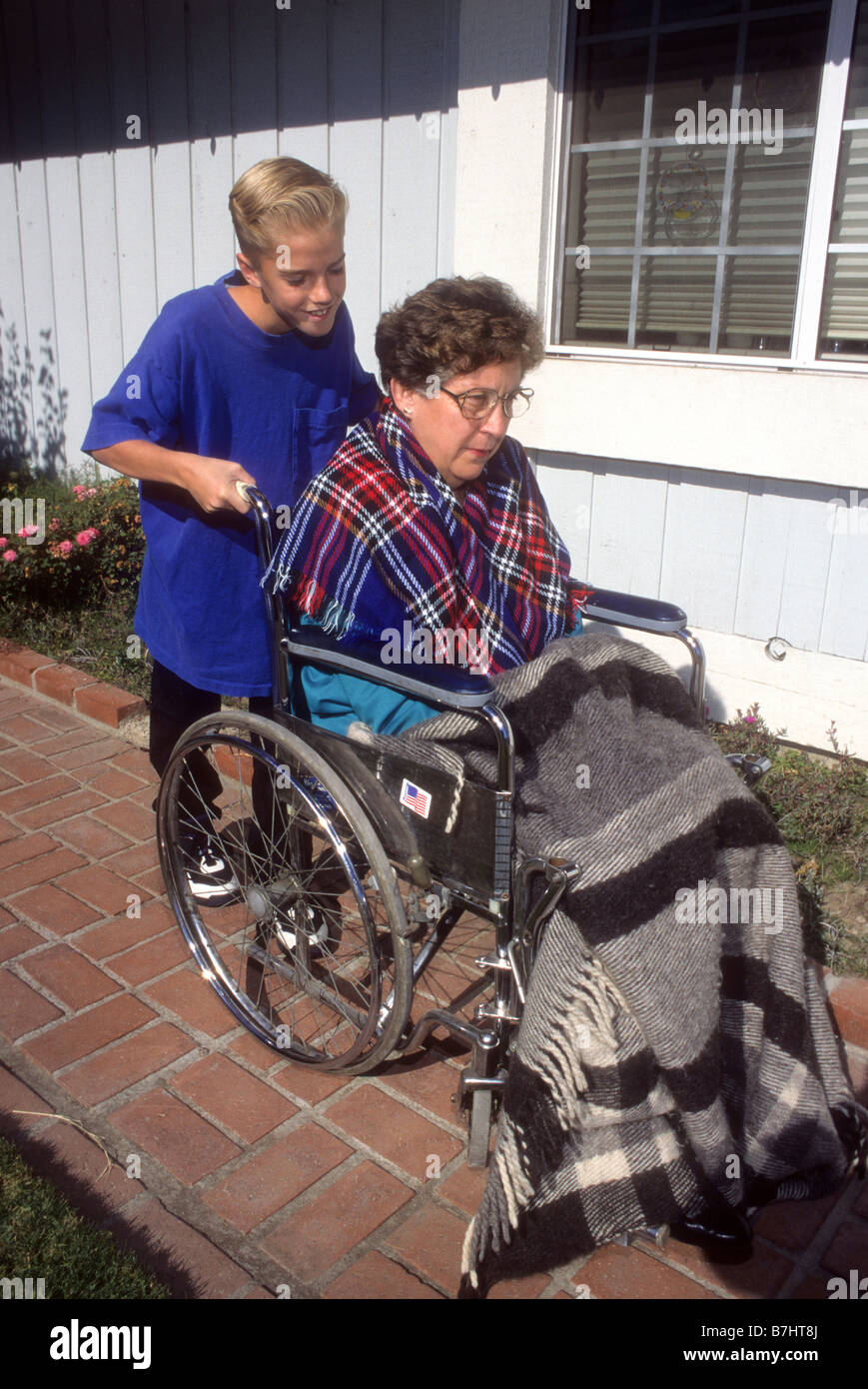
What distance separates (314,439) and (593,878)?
4.30ft

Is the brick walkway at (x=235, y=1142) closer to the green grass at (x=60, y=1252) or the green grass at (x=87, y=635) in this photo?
the green grass at (x=60, y=1252)

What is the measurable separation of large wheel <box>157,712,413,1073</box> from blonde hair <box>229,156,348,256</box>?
3.29 ft

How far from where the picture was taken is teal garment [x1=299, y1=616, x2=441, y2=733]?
2.20m

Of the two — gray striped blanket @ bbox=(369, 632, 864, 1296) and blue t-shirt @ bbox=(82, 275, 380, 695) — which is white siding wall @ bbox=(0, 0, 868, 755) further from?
gray striped blanket @ bbox=(369, 632, 864, 1296)

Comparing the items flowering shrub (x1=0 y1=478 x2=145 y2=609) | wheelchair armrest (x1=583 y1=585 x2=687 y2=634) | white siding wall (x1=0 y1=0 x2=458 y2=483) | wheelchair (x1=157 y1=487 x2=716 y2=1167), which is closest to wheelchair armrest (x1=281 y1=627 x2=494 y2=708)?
wheelchair (x1=157 y1=487 x2=716 y2=1167)

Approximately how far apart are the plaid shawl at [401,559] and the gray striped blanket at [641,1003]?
27 cm

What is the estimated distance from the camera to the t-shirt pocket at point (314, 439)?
246cm

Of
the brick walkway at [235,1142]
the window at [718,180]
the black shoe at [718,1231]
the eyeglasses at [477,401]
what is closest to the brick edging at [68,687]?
the brick walkway at [235,1142]

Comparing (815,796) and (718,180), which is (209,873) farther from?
(718,180)

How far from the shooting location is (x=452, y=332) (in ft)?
7.07

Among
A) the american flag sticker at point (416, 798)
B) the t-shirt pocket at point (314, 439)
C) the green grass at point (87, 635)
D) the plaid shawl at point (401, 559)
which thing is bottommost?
the green grass at point (87, 635)

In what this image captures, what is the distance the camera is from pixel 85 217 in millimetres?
5430

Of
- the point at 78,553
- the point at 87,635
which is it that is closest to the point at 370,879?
the point at 87,635
